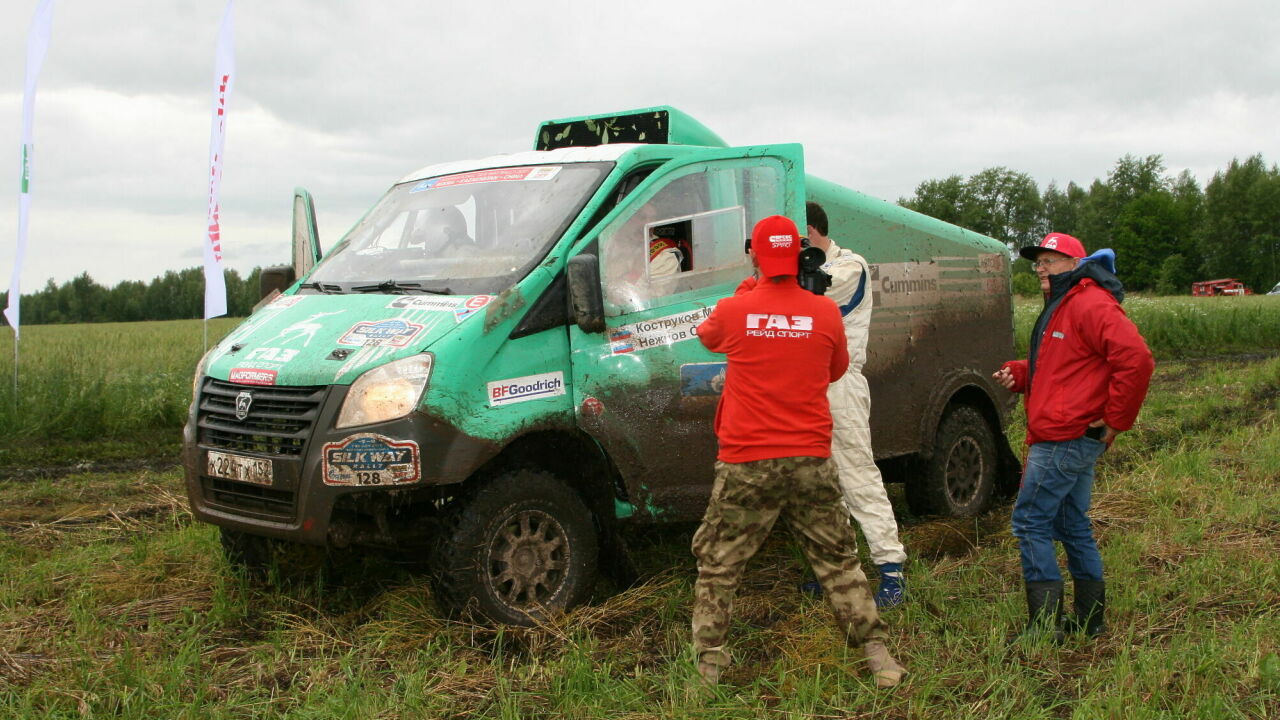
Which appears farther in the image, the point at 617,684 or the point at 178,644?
the point at 178,644

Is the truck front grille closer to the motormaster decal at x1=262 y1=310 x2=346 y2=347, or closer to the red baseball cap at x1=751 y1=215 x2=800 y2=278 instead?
the motormaster decal at x1=262 y1=310 x2=346 y2=347

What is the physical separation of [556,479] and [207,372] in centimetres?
170

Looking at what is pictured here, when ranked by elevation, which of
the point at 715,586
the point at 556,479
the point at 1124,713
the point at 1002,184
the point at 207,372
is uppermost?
the point at 1002,184

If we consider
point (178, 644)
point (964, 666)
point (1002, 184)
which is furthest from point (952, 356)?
point (1002, 184)

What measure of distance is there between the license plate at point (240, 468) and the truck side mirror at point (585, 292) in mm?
1454

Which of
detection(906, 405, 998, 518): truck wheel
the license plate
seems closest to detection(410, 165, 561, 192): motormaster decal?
the license plate

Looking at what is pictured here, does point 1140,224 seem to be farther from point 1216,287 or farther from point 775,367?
point 775,367

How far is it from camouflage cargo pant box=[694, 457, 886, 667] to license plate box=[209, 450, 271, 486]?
Answer: 1.86 m

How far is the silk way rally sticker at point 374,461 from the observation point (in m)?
4.46

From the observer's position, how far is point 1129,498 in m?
7.12

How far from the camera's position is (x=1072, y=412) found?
4613mm

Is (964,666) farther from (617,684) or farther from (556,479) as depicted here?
(556,479)

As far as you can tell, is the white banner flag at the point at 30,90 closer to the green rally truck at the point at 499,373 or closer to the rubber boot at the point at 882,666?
the green rally truck at the point at 499,373

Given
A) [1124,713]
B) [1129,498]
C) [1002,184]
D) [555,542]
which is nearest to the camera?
[1124,713]
